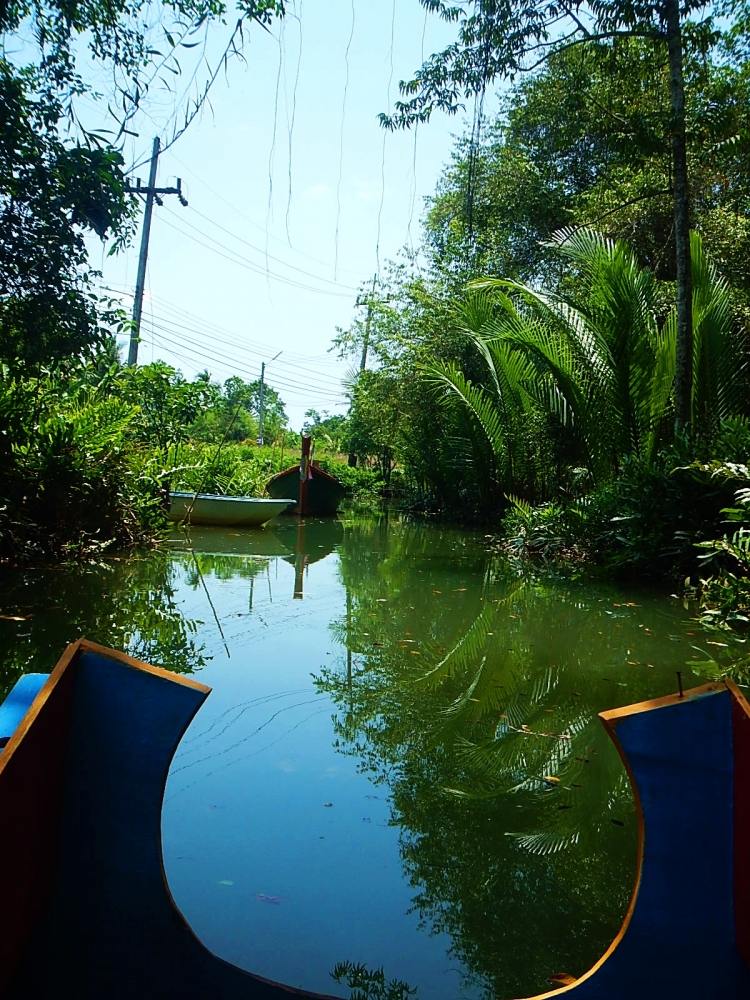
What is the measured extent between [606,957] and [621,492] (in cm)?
781

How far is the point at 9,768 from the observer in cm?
119

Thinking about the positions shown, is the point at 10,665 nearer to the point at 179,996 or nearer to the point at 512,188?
the point at 179,996

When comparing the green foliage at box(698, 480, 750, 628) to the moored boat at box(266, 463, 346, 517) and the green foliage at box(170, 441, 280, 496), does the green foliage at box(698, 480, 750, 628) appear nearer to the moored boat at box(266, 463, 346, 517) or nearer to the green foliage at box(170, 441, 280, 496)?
the green foliage at box(170, 441, 280, 496)

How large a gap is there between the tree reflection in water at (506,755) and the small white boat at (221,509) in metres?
6.05

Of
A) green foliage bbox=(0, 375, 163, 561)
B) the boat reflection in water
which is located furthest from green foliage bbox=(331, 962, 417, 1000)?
green foliage bbox=(0, 375, 163, 561)

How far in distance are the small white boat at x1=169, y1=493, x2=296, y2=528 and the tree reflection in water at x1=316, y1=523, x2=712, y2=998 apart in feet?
19.8

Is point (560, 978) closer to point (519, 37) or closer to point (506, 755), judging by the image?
point (506, 755)

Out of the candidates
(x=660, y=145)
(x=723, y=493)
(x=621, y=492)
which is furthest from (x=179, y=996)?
(x=660, y=145)

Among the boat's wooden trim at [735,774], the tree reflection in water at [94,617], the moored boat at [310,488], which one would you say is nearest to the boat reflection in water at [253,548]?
the tree reflection in water at [94,617]

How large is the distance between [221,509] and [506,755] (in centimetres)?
1022

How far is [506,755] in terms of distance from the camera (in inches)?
130

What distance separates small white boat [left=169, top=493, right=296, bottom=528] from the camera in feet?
41.2

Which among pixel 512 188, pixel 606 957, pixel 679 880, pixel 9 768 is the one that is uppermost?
pixel 512 188

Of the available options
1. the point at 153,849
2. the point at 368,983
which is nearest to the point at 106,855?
the point at 153,849
